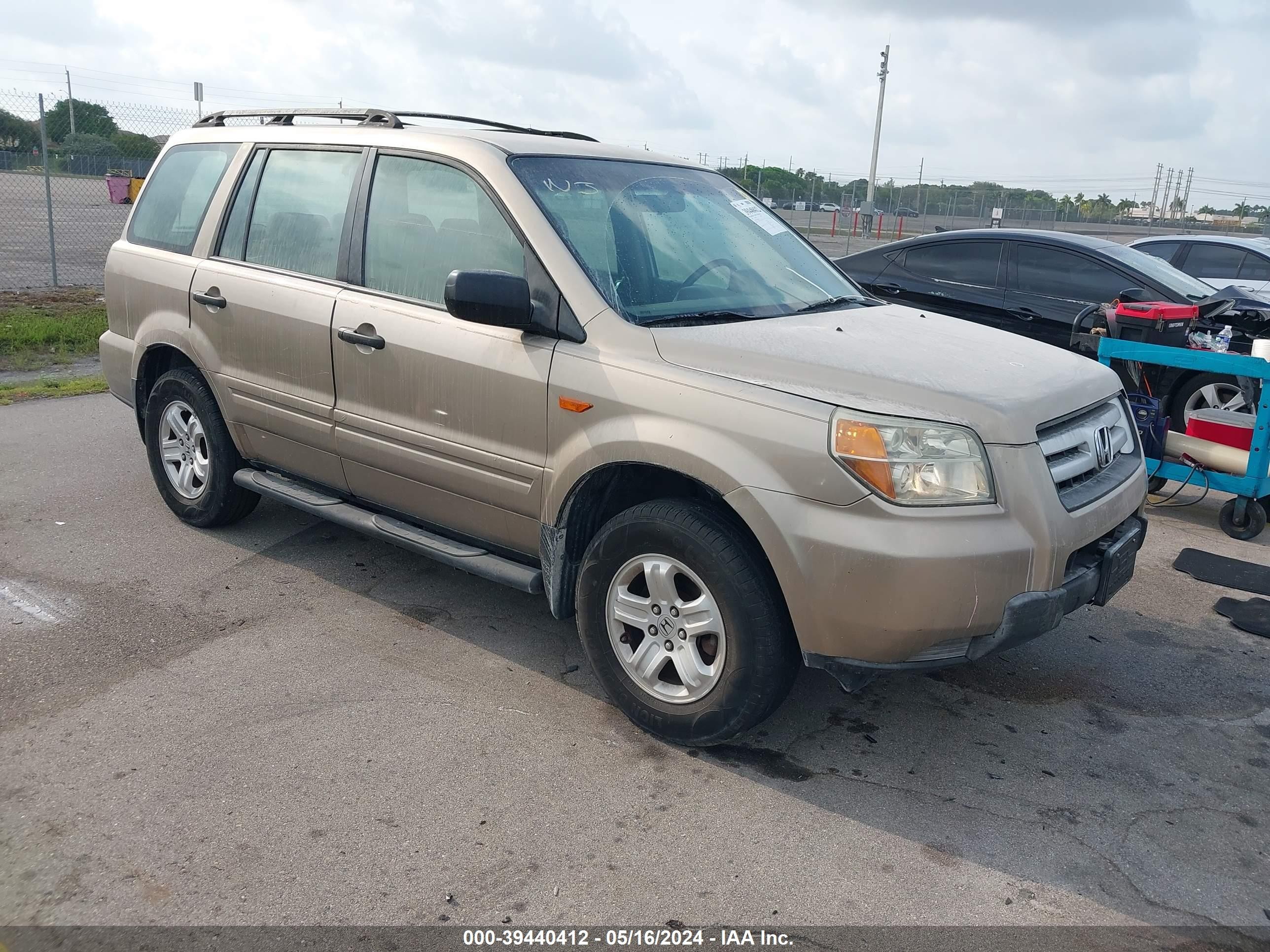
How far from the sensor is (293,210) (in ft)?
15.5

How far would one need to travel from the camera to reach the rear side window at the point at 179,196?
513 centimetres

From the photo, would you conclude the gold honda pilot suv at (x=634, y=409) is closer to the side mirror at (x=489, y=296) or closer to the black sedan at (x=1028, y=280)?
the side mirror at (x=489, y=296)

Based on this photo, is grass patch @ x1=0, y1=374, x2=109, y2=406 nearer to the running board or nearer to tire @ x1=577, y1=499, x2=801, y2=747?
the running board

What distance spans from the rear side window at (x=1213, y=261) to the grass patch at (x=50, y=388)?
10692 millimetres

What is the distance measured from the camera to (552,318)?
3697 millimetres

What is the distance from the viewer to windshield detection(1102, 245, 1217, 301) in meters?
7.80

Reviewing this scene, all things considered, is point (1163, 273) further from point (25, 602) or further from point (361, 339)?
point (25, 602)

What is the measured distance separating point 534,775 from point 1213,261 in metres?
10.8

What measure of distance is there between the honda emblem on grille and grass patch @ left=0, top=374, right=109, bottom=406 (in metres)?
7.18

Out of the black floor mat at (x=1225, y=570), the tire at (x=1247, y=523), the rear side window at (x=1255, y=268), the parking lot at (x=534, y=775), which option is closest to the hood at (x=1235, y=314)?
the tire at (x=1247, y=523)

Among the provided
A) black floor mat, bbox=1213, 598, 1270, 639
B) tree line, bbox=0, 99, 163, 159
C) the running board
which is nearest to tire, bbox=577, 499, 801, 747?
the running board

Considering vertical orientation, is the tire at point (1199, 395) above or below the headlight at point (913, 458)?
below

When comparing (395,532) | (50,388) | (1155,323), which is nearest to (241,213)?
(395,532)

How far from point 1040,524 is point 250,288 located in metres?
3.44
